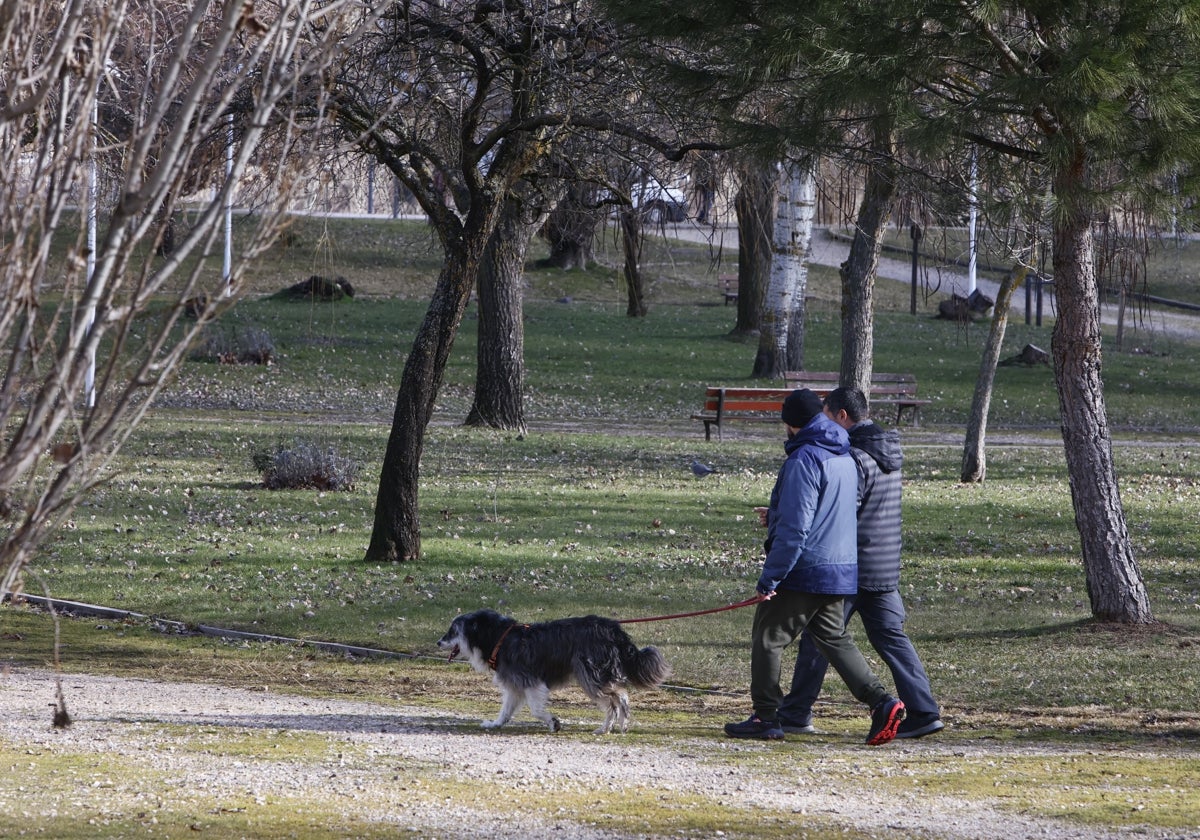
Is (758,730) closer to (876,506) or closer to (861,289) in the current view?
(876,506)

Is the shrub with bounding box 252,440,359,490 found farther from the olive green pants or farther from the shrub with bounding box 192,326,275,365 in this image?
the shrub with bounding box 192,326,275,365

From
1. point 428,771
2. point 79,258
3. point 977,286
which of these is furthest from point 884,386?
point 977,286

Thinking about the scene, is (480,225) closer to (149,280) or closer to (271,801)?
(271,801)

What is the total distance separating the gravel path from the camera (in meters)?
6.27

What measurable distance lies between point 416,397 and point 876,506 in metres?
6.27

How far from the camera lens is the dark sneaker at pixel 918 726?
8.41 metres

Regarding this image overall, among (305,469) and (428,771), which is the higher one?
(305,469)

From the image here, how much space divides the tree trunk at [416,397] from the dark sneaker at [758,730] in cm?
584

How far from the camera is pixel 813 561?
7961mm

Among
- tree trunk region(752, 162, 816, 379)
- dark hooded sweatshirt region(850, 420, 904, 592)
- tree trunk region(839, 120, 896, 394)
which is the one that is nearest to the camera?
dark hooded sweatshirt region(850, 420, 904, 592)

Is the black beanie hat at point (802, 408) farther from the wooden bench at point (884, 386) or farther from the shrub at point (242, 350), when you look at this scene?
the shrub at point (242, 350)

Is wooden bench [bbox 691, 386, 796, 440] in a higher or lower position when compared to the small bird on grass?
higher

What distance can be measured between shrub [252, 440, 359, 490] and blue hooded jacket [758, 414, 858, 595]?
36.8 ft

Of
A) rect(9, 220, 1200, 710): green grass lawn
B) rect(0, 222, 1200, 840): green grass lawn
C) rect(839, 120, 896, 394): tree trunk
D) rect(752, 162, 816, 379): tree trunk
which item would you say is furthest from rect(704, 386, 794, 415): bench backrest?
rect(839, 120, 896, 394): tree trunk
